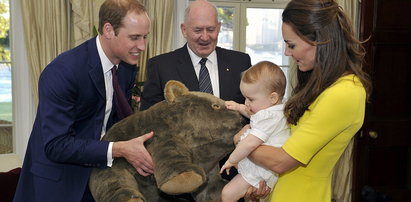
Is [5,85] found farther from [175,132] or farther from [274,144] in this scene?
[274,144]

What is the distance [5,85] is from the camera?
4.02m

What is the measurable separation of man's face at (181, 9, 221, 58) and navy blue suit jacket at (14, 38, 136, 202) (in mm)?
707

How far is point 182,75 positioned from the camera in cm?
242

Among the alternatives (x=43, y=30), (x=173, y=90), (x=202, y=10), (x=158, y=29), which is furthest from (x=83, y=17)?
(x=173, y=90)

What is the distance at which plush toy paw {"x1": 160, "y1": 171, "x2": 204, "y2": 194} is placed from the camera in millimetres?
1484

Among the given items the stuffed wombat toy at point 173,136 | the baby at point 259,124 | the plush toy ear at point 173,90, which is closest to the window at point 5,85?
the stuffed wombat toy at point 173,136

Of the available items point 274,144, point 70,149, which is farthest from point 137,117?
point 274,144

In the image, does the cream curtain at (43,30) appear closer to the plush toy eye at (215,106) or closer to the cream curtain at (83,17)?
the cream curtain at (83,17)

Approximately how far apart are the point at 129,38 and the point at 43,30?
2189mm

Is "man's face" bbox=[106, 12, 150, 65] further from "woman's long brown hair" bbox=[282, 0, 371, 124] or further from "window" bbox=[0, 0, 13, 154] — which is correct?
"window" bbox=[0, 0, 13, 154]

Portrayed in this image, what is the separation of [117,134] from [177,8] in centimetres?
262

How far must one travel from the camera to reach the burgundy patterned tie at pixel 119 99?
192 centimetres

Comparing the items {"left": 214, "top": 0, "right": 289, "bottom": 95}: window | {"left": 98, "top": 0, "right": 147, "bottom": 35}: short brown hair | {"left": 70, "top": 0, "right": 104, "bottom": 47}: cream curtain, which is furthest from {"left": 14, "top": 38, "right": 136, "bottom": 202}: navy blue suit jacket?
{"left": 214, "top": 0, "right": 289, "bottom": 95}: window

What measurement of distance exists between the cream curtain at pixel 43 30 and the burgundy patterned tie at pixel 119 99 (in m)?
2.07
